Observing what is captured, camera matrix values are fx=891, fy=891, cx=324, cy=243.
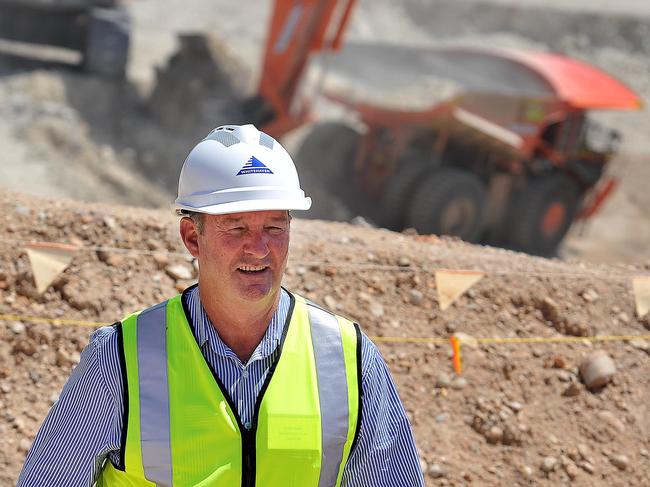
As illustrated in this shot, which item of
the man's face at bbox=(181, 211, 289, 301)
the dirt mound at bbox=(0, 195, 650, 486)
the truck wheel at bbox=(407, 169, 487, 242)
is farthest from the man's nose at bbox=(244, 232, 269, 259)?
the truck wheel at bbox=(407, 169, 487, 242)

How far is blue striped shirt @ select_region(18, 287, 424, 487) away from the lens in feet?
6.68

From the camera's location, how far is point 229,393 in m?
2.08

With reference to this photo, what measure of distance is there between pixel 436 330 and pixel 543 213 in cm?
770

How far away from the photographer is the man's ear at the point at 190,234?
86.9 inches

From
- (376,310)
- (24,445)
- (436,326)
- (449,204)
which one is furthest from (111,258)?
(449,204)

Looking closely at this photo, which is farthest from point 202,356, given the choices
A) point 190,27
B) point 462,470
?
point 190,27

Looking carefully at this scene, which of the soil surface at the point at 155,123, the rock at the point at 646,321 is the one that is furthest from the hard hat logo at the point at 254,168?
the soil surface at the point at 155,123

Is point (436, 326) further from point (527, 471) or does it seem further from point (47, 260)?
point (47, 260)

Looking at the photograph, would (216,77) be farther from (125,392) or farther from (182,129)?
(125,392)

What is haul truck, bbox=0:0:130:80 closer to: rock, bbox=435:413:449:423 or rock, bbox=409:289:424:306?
rock, bbox=409:289:424:306

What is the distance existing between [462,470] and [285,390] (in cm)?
223

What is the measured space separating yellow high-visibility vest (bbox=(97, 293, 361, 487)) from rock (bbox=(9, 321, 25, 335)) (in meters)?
2.32

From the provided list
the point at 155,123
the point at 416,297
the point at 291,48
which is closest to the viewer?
the point at 416,297

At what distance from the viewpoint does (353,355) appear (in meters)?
2.17
